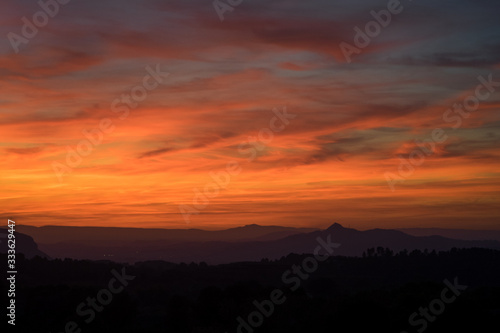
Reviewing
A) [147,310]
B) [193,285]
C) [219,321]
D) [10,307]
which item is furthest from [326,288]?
[10,307]

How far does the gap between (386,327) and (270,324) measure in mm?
16596

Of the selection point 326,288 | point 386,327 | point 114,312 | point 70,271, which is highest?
point 70,271

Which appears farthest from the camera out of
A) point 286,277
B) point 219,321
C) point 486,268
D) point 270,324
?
point 486,268

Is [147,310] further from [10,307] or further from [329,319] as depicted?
[329,319]

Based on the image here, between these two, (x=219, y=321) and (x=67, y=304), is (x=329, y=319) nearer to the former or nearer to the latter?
(x=219, y=321)

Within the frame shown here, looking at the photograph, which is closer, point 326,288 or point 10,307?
point 10,307

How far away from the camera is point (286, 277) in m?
174

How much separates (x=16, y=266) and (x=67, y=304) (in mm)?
80240

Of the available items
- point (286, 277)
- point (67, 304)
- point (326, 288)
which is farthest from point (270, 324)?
point (286, 277)

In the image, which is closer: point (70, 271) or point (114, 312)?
point (114, 312)

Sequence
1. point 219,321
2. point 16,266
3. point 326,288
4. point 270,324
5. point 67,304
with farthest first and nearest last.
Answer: point 16,266 → point 326,288 → point 67,304 → point 219,321 → point 270,324

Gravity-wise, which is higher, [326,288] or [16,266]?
[16,266]

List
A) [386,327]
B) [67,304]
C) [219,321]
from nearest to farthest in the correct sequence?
[386,327], [219,321], [67,304]

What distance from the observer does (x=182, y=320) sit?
84.8 meters
